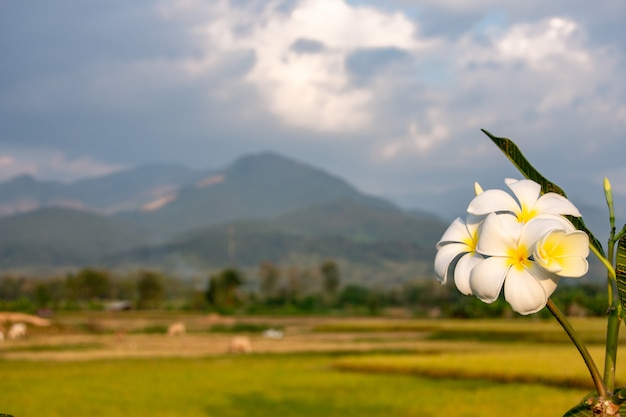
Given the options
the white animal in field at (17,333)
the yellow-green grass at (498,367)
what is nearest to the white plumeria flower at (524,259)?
the yellow-green grass at (498,367)

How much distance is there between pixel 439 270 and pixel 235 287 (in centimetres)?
7548

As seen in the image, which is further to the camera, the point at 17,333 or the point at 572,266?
the point at 17,333

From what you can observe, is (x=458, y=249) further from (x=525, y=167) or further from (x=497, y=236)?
(x=525, y=167)

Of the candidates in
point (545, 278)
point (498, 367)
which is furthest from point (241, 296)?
point (545, 278)

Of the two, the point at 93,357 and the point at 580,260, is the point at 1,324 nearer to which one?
the point at 93,357

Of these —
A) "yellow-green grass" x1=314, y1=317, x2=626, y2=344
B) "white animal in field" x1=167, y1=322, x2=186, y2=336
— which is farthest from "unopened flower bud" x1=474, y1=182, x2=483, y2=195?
"white animal in field" x1=167, y1=322, x2=186, y2=336

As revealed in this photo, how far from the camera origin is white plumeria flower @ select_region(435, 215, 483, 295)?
1448 millimetres

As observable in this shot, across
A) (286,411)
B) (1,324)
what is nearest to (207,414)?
(286,411)

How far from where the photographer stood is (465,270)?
1.42 m

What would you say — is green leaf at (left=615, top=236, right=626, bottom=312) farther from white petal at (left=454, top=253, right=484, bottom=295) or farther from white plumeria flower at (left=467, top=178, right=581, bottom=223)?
white petal at (left=454, top=253, right=484, bottom=295)

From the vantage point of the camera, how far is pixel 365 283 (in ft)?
585

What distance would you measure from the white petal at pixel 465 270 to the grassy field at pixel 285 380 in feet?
36.7

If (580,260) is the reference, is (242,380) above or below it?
below

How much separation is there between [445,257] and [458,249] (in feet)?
0.13
